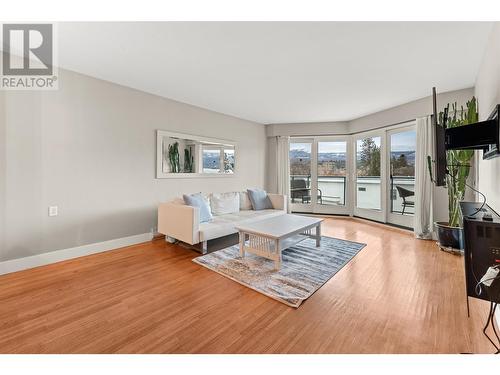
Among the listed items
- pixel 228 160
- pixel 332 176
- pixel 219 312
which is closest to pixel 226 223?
pixel 219 312

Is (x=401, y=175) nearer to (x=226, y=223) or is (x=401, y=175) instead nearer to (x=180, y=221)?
(x=226, y=223)

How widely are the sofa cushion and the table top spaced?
431mm

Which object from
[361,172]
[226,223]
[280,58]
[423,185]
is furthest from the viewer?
[361,172]

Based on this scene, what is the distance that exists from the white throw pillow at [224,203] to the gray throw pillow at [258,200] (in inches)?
13.0

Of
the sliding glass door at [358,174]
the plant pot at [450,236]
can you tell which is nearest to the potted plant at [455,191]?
the plant pot at [450,236]

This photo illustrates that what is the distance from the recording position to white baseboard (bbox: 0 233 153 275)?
103 inches

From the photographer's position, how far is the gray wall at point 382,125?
12.3 feet

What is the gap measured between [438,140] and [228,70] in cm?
231

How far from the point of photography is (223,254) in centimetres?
319

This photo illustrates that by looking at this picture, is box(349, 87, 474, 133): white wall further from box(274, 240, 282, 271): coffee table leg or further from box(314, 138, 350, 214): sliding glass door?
box(274, 240, 282, 271): coffee table leg

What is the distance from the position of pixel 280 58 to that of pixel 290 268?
2347 millimetres

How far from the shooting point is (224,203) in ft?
14.3

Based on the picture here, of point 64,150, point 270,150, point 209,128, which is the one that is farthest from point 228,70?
point 270,150

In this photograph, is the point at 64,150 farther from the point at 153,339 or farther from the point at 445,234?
the point at 445,234
